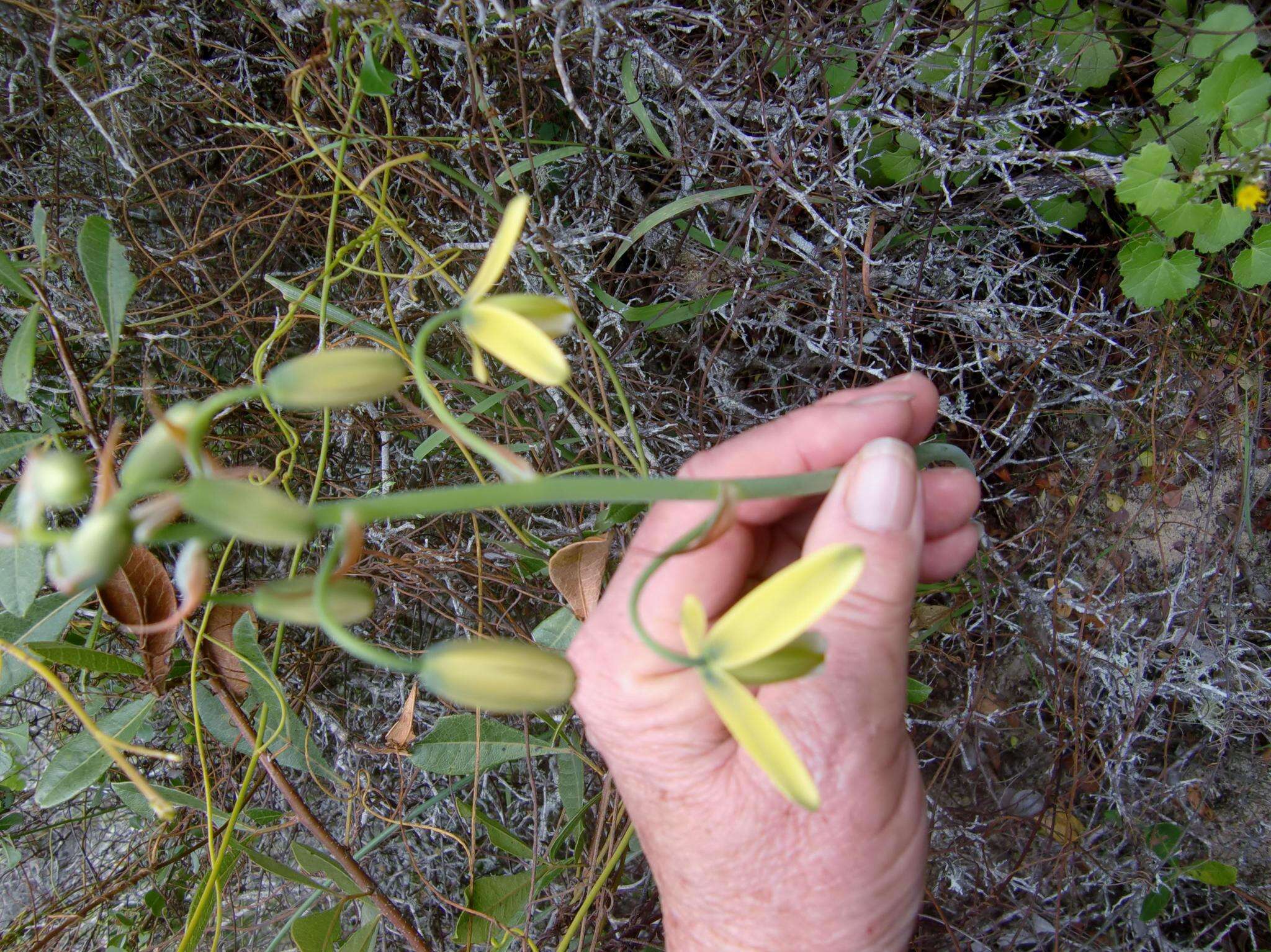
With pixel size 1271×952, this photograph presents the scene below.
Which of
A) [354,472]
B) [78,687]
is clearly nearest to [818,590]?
[354,472]

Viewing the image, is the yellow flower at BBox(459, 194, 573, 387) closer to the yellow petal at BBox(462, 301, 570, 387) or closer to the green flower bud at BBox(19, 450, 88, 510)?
the yellow petal at BBox(462, 301, 570, 387)

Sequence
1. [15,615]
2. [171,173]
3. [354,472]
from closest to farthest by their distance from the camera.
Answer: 1. [15,615]
2. [171,173]
3. [354,472]

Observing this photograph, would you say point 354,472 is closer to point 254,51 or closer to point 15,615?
point 15,615

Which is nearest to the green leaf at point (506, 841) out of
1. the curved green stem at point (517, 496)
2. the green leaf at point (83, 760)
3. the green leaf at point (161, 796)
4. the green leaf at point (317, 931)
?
the green leaf at point (317, 931)

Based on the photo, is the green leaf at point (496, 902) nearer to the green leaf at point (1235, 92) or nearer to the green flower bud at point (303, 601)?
the green flower bud at point (303, 601)

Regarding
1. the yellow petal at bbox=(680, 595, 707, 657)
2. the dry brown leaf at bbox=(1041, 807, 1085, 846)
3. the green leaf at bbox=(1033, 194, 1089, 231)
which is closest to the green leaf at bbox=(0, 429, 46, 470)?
the yellow petal at bbox=(680, 595, 707, 657)
